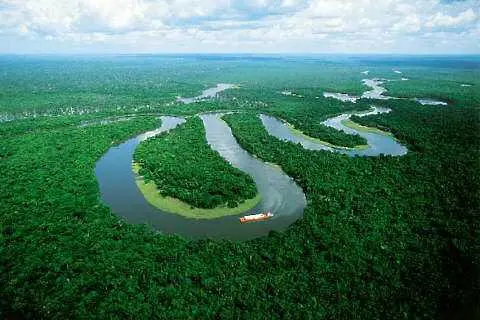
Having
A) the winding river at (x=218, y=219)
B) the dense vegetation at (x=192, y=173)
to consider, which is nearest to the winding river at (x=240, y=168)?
the winding river at (x=218, y=219)

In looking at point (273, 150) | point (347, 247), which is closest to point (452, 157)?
point (273, 150)

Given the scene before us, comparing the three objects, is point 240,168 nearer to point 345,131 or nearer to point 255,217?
point 255,217

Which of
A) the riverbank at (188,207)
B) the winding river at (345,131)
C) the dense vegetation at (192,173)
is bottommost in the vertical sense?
the winding river at (345,131)

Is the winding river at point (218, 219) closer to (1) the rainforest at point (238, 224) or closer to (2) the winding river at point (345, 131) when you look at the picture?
(1) the rainforest at point (238, 224)

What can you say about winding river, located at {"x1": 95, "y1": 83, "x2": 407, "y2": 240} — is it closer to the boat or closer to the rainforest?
the rainforest

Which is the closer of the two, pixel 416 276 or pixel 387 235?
pixel 416 276

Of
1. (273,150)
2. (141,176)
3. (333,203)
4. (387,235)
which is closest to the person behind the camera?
(387,235)

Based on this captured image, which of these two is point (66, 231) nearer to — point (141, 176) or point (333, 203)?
point (141, 176)

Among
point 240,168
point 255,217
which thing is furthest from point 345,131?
point 255,217
